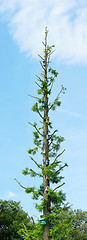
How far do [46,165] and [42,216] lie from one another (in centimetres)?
209

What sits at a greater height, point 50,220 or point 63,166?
point 63,166

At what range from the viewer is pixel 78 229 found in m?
37.6

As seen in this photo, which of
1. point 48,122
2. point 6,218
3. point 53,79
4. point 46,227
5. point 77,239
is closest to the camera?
point 46,227

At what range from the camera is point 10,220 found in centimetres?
2909

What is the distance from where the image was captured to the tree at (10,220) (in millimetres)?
28312

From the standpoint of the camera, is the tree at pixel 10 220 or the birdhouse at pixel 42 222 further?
the tree at pixel 10 220

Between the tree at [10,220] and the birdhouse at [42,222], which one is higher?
the tree at [10,220]

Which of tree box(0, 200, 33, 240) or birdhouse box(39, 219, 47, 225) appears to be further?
tree box(0, 200, 33, 240)

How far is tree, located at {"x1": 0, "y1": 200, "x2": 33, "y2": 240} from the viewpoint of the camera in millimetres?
28312

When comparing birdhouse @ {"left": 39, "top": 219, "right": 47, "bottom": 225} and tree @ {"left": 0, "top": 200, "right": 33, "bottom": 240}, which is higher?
tree @ {"left": 0, "top": 200, "right": 33, "bottom": 240}

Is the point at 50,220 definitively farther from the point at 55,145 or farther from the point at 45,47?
the point at 45,47

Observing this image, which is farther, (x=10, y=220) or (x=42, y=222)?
(x=10, y=220)

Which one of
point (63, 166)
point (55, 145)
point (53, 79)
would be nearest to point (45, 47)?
point (53, 79)

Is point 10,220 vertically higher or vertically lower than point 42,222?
higher
